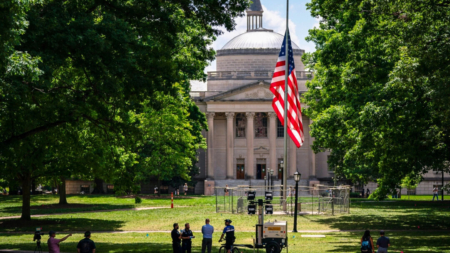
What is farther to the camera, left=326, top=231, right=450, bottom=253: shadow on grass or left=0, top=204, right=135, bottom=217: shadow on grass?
left=0, top=204, right=135, bottom=217: shadow on grass

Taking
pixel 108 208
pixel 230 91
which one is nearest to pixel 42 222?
pixel 108 208

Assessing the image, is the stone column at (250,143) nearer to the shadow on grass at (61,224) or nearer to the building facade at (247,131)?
the building facade at (247,131)

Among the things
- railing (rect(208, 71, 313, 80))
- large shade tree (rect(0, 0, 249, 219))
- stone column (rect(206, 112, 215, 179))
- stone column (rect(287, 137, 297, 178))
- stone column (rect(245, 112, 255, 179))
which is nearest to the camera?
large shade tree (rect(0, 0, 249, 219))

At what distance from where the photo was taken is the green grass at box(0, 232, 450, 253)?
25.7m

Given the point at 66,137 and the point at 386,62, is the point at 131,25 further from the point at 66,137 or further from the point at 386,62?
the point at 386,62

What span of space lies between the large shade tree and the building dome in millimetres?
73535

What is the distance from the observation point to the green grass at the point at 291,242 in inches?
1010

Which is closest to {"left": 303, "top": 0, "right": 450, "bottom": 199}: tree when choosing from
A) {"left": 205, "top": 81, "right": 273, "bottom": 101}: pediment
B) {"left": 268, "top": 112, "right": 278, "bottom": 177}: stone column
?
{"left": 205, "top": 81, "right": 273, "bottom": 101}: pediment

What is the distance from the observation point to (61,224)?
37500 millimetres

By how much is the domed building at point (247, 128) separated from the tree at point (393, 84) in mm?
51162

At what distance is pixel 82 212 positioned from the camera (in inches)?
1905

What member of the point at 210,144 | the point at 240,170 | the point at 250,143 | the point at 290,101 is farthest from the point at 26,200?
the point at 240,170

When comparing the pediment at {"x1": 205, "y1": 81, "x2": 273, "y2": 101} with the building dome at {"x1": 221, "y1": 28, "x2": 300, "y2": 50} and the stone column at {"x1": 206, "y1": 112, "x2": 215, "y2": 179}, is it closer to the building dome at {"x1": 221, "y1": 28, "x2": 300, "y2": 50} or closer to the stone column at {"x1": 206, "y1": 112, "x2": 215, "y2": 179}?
the stone column at {"x1": 206, "y1": 112, "x2": 215, "y2": 179}

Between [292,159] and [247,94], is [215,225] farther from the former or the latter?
[292,159]
